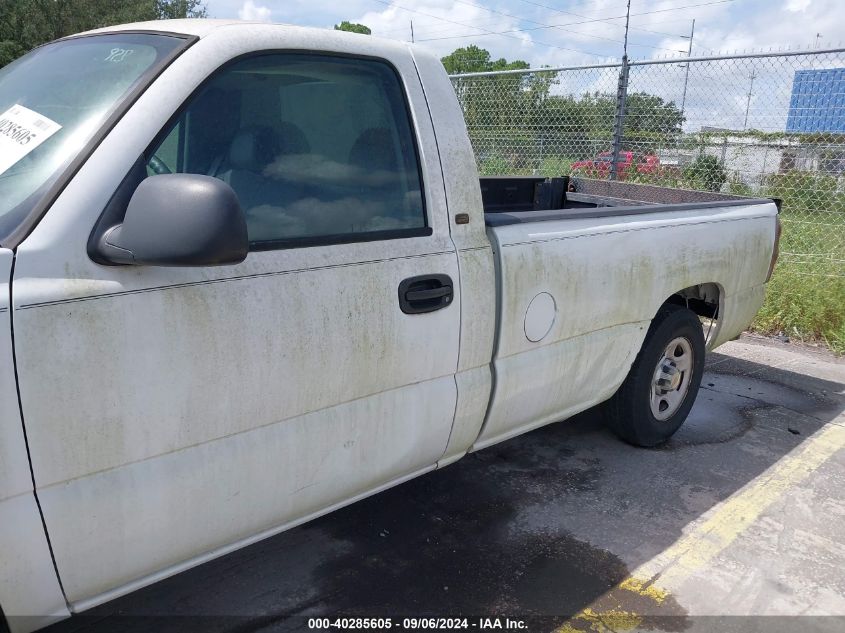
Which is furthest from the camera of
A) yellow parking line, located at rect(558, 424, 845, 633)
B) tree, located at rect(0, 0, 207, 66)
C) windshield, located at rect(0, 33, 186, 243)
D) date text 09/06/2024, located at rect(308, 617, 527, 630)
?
tree, located at rect(0, 0, 207, 66)

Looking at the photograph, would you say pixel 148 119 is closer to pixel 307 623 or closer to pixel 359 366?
pixel 359 366

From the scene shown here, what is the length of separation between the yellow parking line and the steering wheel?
217cm

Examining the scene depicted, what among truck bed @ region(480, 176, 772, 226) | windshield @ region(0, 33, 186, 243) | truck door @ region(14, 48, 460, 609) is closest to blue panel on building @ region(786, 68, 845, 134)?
truck bed @ region(480, 176, 772, 226)

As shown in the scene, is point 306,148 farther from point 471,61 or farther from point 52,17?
point 471,61

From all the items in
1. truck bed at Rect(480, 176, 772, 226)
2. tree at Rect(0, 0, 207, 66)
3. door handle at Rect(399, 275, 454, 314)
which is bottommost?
door handle at Rect(399, 275, 454, 314)

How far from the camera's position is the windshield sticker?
2016 millimetres

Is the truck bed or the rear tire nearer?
the rear tire

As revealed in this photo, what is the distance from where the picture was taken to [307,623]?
9.02ft

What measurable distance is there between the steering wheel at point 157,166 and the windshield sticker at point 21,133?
29 centimetres

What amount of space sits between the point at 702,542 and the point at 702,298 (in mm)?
1601

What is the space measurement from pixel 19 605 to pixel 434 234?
1704 millimetres

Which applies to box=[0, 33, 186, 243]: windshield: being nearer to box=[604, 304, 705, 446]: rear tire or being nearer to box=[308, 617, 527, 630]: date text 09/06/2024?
box=[308, 617, 527, 630]: date text 09/06/2024

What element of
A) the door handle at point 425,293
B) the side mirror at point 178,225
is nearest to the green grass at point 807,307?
the door handle at point 425,293

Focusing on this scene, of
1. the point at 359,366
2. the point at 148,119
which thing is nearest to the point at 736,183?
the point at 359,366
